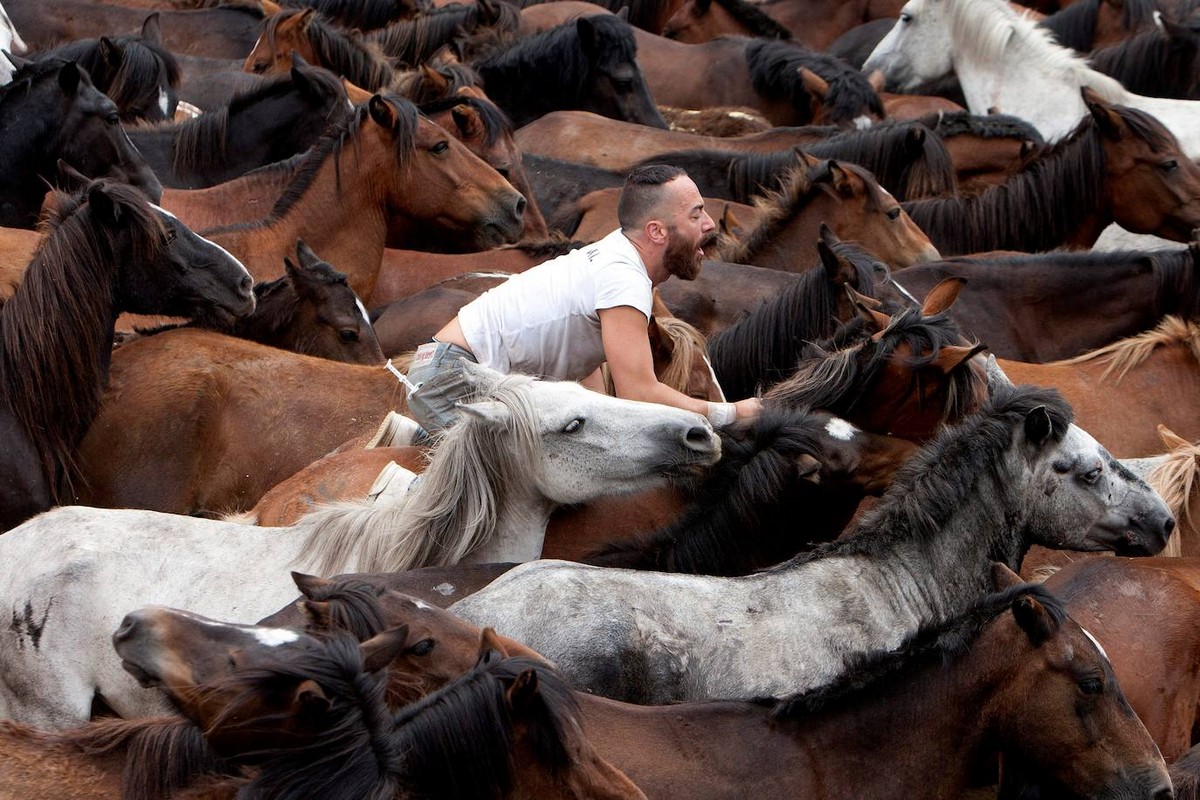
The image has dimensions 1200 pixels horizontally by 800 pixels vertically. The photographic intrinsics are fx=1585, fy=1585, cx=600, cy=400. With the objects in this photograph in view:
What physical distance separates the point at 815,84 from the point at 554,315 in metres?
6.67

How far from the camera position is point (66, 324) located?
17.4 feet

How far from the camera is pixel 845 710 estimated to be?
3.24 m

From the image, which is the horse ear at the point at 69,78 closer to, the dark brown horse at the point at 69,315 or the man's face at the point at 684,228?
the dark brown horse at the point at 69,315

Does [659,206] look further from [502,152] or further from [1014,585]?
[502,152]

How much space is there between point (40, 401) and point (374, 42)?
21.1 feet

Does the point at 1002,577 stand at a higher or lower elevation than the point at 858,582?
higher

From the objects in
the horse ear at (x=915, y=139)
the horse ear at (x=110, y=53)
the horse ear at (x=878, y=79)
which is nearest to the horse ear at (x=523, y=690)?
the horse ear at (x=915, y=139)

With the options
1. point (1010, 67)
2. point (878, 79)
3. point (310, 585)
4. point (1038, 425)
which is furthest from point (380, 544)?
point (878, 79)

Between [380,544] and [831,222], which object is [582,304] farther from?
[831,222]

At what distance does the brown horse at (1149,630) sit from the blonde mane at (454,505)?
1.49 meters

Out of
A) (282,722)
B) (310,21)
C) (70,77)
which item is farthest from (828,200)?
(282,722)

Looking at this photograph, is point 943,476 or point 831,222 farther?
point 831,222

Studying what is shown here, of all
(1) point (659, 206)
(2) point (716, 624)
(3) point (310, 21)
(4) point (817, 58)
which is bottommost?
(4) point (817, 58)

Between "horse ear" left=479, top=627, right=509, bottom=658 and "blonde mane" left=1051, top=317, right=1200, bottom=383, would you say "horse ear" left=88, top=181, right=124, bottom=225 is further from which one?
"blonde mane" left=1051, top=317, right=1200, bottom=383
